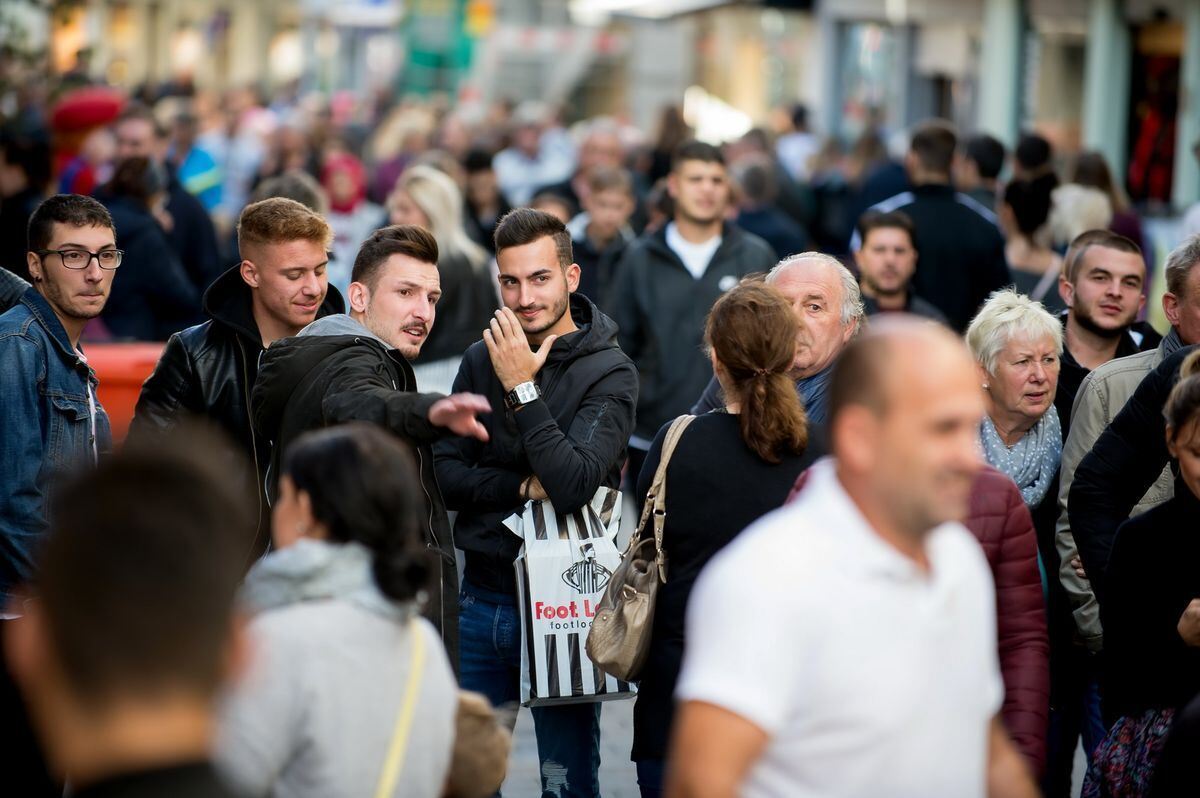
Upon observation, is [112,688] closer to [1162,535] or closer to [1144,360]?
[1162,535]

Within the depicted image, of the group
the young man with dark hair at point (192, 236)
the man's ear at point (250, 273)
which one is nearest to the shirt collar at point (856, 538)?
the man's ear at point (250, 273)

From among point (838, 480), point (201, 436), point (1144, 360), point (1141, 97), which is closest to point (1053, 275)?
point (1144, 360)

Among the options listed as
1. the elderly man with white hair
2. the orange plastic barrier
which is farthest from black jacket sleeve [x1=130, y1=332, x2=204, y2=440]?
the orange plastic barrier

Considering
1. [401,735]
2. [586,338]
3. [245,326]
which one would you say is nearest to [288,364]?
[245,326]

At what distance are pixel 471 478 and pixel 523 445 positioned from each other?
12.2 inches

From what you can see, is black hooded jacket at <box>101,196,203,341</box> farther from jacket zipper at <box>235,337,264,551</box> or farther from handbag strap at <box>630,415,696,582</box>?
handbag strap at <box>630,415,696,582</box>

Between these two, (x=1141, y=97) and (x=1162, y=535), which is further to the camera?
(x=1141, y=97)

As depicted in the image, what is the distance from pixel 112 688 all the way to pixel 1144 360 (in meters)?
4.15

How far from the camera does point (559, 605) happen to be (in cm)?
481

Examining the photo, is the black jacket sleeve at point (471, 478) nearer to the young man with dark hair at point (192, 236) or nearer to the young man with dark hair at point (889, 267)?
the young man with dark hair at point (889, 267)

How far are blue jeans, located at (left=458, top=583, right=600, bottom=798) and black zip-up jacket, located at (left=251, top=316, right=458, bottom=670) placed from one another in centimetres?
47

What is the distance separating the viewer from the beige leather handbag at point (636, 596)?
169 inches

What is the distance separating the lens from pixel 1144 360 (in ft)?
17.7

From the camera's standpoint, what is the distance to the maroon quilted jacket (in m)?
3.97
